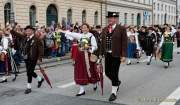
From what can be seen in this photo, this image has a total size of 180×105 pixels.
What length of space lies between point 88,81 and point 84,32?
44.5 inches

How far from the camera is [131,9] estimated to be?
54.2 m

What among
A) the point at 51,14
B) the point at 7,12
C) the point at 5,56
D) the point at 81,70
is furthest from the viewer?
the point at 51,14

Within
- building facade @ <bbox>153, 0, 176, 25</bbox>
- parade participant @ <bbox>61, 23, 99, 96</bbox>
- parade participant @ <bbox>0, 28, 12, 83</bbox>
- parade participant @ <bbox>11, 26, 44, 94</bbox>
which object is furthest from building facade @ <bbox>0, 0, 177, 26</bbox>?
parade participant @ <bbox>61, 23, 99, 96</bbox>

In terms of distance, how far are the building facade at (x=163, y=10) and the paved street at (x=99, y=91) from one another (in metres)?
50.0

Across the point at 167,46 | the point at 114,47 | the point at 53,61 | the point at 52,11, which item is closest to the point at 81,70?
the point at 114,47

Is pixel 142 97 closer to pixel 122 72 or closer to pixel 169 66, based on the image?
pixel 122 72

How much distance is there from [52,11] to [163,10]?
43.6 meters

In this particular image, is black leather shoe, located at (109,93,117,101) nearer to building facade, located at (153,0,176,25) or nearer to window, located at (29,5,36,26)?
window, located at (29,5,36,26)

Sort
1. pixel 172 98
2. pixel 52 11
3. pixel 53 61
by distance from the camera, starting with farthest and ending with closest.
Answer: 1. pixel 52 11
2. pixel 53 61
3. pixel 172 98

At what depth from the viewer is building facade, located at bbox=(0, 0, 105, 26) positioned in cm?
2705

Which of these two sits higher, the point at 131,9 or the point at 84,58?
the point at 131,9

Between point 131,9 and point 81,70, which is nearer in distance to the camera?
point 81,70

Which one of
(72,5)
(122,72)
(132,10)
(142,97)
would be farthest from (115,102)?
(132,10)

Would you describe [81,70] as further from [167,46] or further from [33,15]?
[33,15]
